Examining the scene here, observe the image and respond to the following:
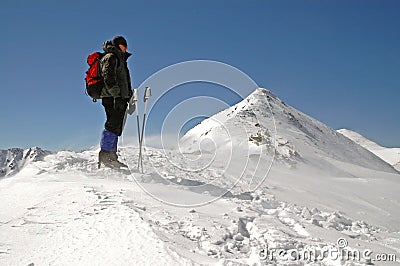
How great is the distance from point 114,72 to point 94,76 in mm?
407

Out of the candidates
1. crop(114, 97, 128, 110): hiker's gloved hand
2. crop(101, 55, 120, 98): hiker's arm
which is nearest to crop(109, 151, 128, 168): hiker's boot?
crop(114, 97, 128, 110): hiker's gloved hand

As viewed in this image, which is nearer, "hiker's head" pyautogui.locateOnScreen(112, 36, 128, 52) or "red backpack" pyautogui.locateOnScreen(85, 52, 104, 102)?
"red backpack" pyautogui.locateOnScreen(85, 52, 104, 102)

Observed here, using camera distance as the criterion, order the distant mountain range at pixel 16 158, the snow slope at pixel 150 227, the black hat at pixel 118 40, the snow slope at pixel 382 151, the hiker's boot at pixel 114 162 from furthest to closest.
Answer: the snow slope at pixel 382 151 < the distant mountain range at pixel 16 158 < the hiker's boot at pixel 114 162 < the black hat at pixel 118 40 < the snow slope at pixel 150 227

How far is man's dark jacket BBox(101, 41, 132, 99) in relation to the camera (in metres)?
6.41

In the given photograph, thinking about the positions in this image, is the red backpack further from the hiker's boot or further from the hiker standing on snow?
the hiker's boot

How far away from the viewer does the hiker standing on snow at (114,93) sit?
645 centimetres

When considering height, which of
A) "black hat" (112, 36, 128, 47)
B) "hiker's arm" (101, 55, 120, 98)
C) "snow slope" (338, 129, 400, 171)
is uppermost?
"snow slope" (338, 129, 400, 171)

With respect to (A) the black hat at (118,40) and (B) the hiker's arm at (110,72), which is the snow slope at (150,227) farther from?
(A) the black hat at (118,40)

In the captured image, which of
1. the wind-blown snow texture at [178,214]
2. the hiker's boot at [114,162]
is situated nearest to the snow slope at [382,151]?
the wind-blown snow texture at [178,214]

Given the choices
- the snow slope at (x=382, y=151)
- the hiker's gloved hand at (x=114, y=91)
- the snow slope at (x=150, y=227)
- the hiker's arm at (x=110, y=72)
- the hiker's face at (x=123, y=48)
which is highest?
the snow slope at (x=382, y=151)

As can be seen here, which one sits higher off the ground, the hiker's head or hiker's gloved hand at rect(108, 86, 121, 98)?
the hiker's head

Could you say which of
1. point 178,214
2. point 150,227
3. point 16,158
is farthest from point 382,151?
point 150,227

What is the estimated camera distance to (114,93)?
656 cm

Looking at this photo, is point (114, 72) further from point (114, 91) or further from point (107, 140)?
point (107, 140)
